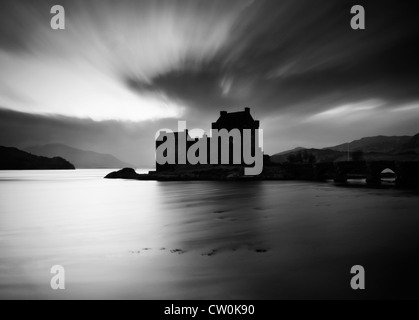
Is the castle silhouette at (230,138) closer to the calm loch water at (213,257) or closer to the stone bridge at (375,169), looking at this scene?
the stone bridge at (375,169)

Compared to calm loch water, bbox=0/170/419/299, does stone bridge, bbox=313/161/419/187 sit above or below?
above

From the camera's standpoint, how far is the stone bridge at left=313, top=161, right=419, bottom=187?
4775cm

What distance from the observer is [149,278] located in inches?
328

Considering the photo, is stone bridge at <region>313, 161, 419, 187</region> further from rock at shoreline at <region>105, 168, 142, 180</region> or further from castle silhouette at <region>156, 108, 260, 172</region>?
rock at shoreline at <region>105, 168, 142, 180</region>

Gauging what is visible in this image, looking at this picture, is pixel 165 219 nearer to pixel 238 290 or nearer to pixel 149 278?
pixel 149 278

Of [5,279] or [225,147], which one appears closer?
[5,279]

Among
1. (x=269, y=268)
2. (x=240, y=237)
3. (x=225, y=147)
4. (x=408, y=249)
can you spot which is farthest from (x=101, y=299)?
(x=225, y=147)

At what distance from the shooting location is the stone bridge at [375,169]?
47.8 metres

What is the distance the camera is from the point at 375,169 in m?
54.3

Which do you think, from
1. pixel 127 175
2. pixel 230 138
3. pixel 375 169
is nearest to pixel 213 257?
pixel 375 169

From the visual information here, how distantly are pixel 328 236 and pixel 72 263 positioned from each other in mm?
12554

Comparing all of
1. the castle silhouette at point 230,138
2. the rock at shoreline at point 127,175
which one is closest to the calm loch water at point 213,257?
the castle silhouette at point 230,138

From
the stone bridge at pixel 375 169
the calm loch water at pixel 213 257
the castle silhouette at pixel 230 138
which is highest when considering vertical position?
the castle silhouette at pixel 230 138

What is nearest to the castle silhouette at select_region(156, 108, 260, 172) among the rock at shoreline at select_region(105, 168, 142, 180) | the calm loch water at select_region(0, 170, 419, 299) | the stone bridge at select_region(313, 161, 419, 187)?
the rock at shoreline at select_region(105, 168, 142, 180)
